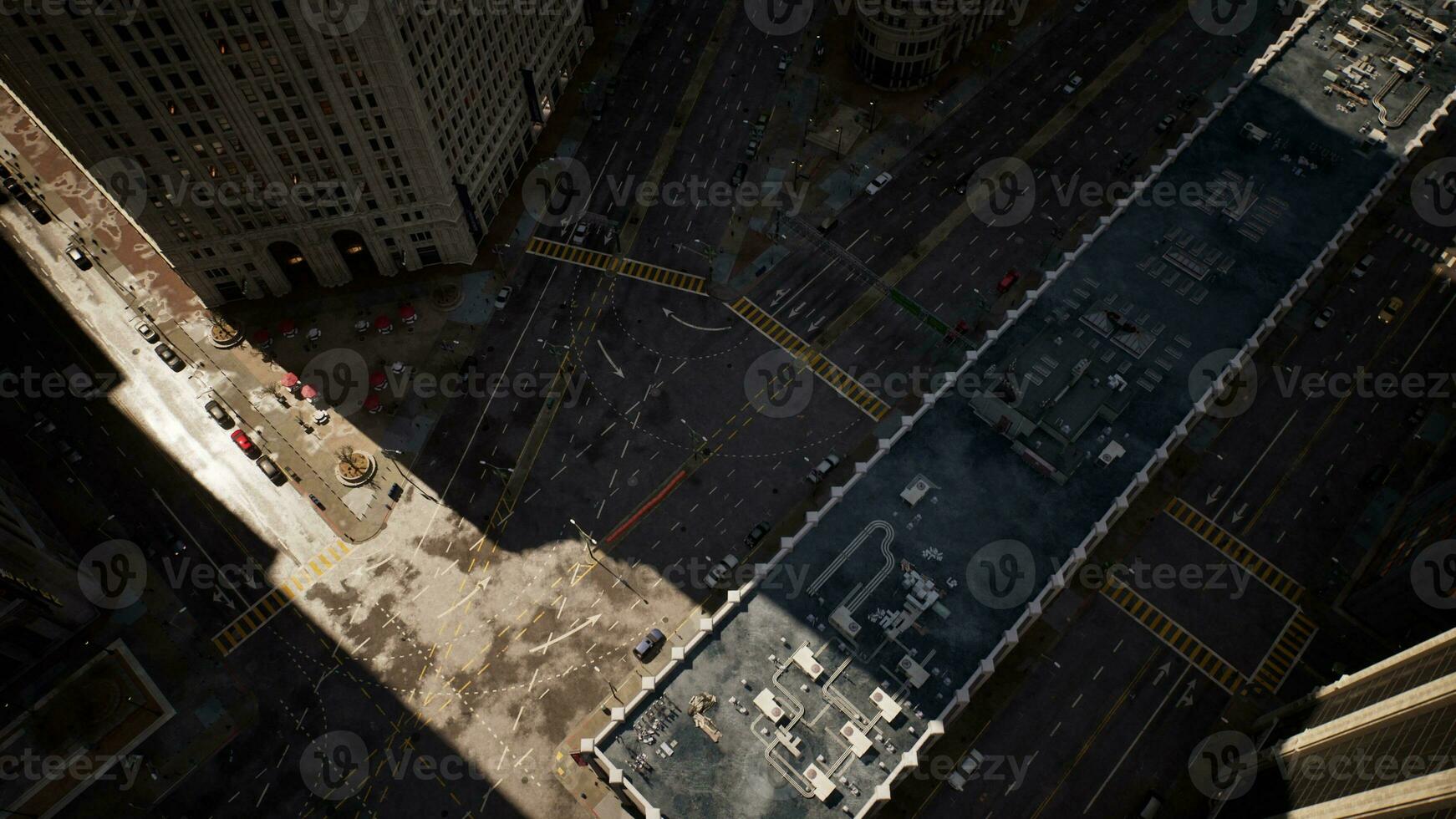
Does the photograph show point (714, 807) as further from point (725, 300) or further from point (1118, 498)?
point (725, 300)

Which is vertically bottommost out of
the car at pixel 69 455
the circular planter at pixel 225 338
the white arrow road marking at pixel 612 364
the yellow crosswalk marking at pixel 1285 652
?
the car at pixel 69 455

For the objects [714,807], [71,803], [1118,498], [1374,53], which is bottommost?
[71,803]

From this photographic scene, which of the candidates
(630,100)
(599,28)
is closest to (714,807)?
(630,100)

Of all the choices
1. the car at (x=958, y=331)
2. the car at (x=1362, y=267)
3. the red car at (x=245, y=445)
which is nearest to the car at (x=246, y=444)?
the red car at (x=245, y=445)

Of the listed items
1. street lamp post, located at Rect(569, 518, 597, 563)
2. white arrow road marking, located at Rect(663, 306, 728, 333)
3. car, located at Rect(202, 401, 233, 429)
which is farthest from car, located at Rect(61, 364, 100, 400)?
white arrow road marking, located at Rect(663, 306, 728, 333)

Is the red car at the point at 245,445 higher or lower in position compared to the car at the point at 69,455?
higher

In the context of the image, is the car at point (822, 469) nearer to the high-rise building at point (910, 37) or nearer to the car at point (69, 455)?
the high-rise building at point (910, 37)
